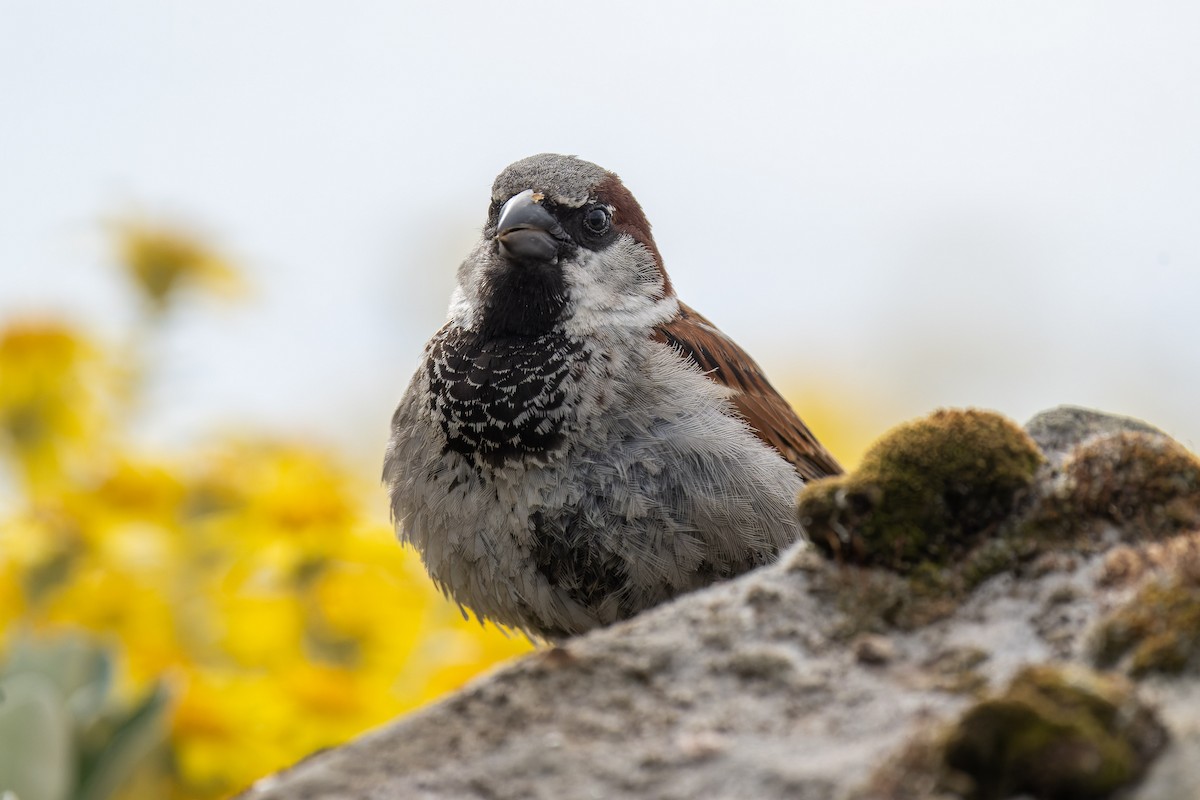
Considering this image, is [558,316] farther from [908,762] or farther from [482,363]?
[908,762]

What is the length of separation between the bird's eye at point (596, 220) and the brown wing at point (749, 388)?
33cm

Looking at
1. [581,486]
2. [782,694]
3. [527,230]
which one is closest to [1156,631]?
[782,694]

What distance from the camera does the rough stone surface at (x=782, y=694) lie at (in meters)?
1.57

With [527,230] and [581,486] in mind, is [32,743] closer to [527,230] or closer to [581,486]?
[581,486]

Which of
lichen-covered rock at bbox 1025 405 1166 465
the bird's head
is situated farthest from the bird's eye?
lichen-covered rock at bbox 1025 405 1166 465

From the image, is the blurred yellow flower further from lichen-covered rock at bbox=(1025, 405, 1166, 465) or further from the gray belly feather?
lichen-covered rock at bbox=(1025, 405, 1166, 465)

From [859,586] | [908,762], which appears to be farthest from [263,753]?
[908,762]

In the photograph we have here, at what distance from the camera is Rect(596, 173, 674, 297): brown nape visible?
3.80 m

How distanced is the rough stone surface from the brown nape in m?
1.92

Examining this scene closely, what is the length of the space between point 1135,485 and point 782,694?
0.72 meters

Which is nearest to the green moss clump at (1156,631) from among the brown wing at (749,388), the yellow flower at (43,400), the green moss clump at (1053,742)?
the green moss clump at (1053,742)

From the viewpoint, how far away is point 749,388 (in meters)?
3.83

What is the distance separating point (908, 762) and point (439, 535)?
2.08 meters

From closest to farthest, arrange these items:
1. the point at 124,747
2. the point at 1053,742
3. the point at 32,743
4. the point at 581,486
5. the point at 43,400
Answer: the point at 1053,742 < the point at 32,743 < the point at 124,747 < the point at 581,486 < the point at 43,400
